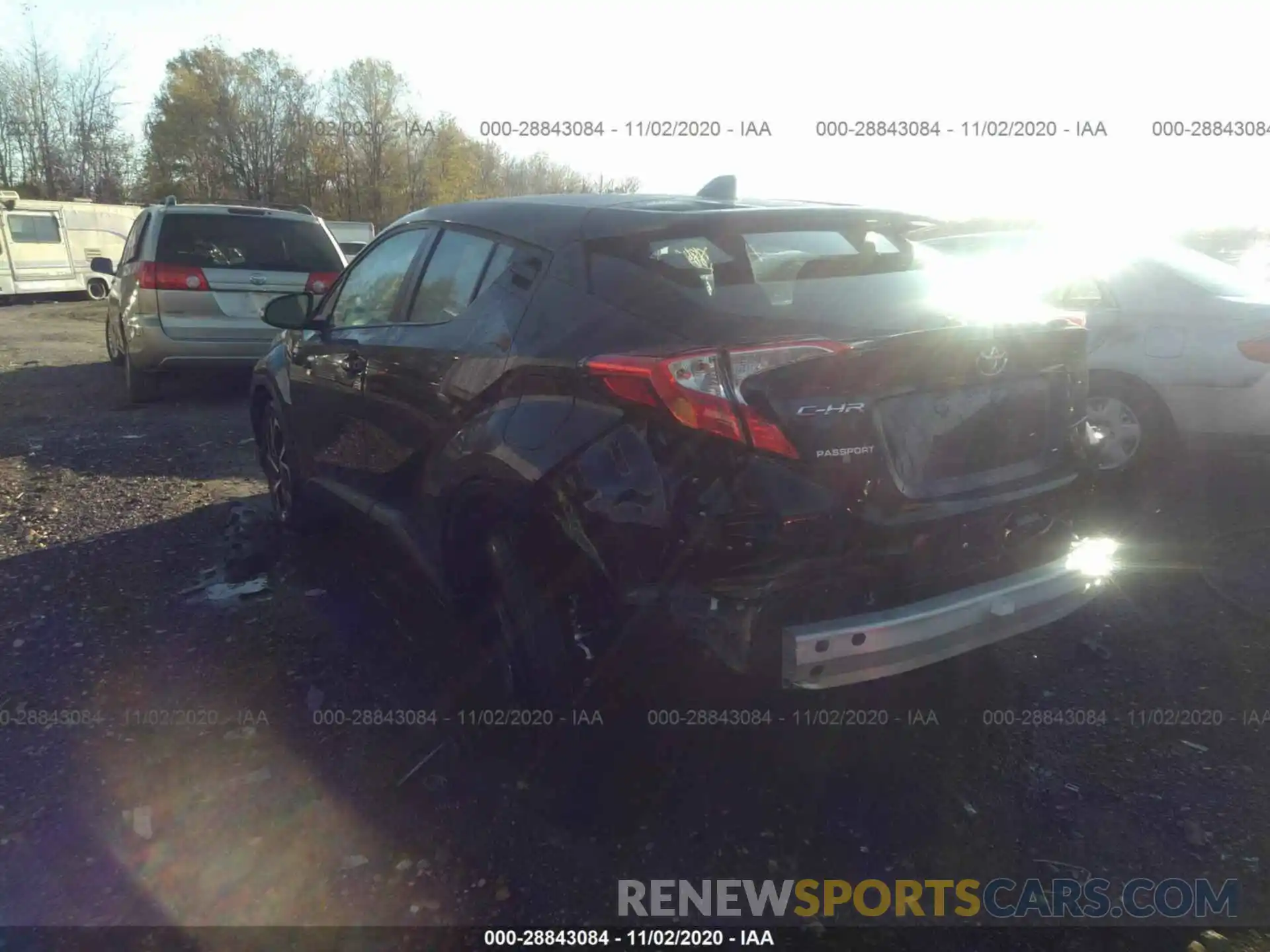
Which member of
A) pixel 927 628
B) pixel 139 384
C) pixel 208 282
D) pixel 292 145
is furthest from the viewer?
pixel 292 145

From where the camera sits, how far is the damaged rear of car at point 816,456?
2.27 metres

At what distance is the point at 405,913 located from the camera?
2400 millimetres

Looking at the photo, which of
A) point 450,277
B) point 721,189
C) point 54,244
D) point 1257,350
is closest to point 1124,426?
point 1257,350

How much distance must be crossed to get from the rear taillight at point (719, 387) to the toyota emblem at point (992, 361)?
57 centimetres

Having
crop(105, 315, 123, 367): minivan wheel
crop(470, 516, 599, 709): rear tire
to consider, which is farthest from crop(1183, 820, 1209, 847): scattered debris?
crop(105, 315, 123, 367): minivan wheel

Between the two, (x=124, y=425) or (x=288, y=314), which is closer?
(x=288, y=314)

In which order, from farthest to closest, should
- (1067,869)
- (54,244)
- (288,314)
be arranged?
(54,244) < (288,314) < (1067,869)

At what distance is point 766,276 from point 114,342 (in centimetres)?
1009

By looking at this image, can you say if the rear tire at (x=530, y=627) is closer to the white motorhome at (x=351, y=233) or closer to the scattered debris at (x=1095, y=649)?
the scattered debris at (x=1095, y=649)

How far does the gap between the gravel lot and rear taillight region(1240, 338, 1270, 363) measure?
53.2 inches

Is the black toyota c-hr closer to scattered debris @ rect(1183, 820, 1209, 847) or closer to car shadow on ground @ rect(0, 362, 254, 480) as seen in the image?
scattered debris @ rect(1183, 820, 1209, 847)

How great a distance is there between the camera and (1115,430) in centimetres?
563

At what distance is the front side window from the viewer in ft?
12.5

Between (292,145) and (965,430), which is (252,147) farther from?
(965,430)
